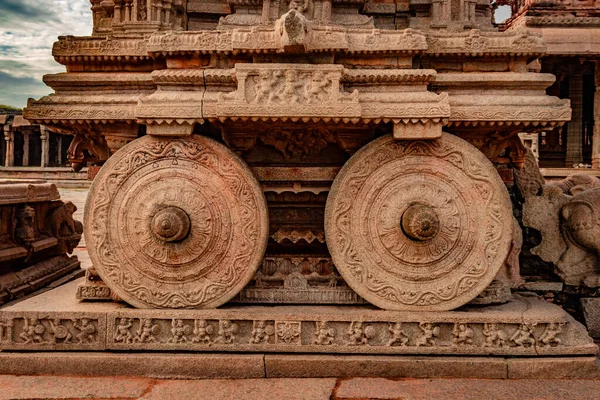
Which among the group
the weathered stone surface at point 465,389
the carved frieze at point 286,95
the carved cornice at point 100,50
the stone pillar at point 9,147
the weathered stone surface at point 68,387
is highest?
the stone pillar at point 9,147

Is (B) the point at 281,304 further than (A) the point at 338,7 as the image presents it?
No

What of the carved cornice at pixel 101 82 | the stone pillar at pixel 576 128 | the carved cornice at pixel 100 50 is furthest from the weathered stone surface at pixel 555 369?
the stone pillar at pixel 576 128

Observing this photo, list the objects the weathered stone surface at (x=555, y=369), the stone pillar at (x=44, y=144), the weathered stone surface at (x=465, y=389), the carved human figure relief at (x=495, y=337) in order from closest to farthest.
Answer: the weathered stone surface at (x=465, y=389)
the weathered stone surface at (x=555, y=369)
the carved human figure relief at (x=495, y=337)
the stone pillar at (x=44, y=144)

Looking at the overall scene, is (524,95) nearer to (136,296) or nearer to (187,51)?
(187,51)

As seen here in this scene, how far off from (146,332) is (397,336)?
1.60 meters

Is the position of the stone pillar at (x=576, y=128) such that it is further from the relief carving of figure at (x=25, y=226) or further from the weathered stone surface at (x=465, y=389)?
the relief carving of figure at (x=25, y=226)

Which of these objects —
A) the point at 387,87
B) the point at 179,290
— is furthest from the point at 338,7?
the point at 179,290

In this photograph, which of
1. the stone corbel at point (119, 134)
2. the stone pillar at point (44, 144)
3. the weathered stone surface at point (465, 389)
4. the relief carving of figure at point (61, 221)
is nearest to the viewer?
the weathered stone surface at point (465, 389)

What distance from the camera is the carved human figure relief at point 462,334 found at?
305cm

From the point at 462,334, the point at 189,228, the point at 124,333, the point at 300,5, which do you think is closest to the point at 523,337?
the point at 462,334

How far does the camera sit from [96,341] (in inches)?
122

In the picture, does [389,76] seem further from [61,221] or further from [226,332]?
[61,221]

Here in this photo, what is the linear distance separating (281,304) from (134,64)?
205 cm

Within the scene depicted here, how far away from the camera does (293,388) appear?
281cm
